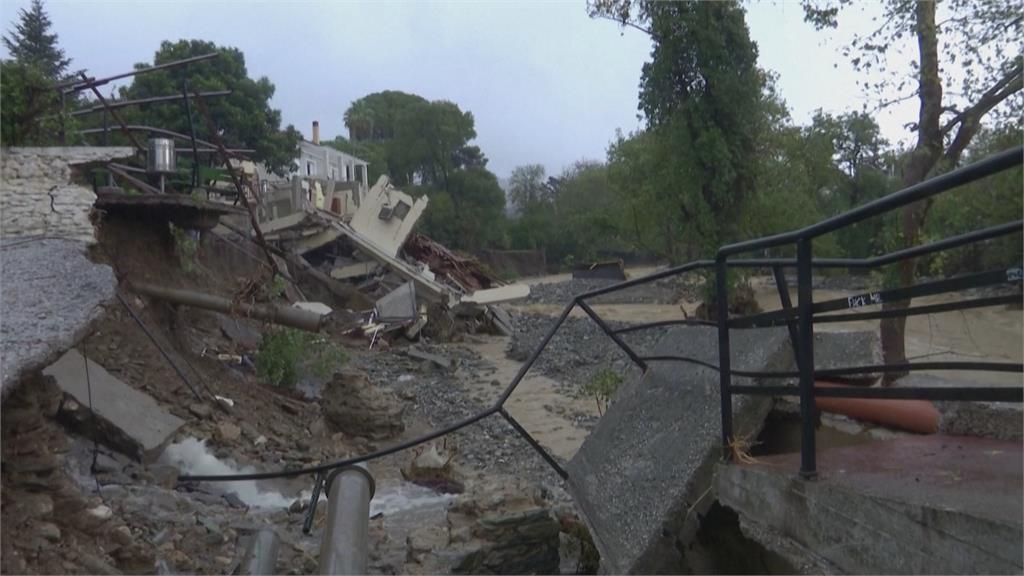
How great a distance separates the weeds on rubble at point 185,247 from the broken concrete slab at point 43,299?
15.0 ft

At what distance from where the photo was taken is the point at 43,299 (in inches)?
163

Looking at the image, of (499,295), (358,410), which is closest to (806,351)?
(358,410)

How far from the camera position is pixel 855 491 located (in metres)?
2.68

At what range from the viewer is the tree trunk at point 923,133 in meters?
9.21

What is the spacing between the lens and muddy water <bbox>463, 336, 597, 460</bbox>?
12.0m

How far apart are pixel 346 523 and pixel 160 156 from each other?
6.78 meters

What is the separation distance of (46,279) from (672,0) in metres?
19.1

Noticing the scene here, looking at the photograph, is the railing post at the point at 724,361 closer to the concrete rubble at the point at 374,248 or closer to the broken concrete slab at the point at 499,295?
the concrete rubble at the point at 374,248

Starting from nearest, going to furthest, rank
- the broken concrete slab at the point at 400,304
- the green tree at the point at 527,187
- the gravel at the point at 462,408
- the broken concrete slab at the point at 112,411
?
the broken concrete slab at the point at 112,411 < the gravel at the point at 462,408 < the broken concrete slab at the point at 400,304 < the green tree at the point at 527,187

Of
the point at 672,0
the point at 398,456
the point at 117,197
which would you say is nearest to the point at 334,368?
the point at 398,456

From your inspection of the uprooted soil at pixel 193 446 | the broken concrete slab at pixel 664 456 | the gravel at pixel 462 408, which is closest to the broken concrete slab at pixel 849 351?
the broken concrete slab at pixel 664 456

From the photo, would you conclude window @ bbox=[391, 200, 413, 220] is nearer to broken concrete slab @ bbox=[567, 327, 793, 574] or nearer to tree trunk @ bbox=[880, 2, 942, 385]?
tree trunk @ bbox=[880, 2, 942, 385]

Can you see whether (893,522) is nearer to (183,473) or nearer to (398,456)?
(183,473)

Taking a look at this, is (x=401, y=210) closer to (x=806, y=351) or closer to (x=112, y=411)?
Answer: (x=112, y=411)
